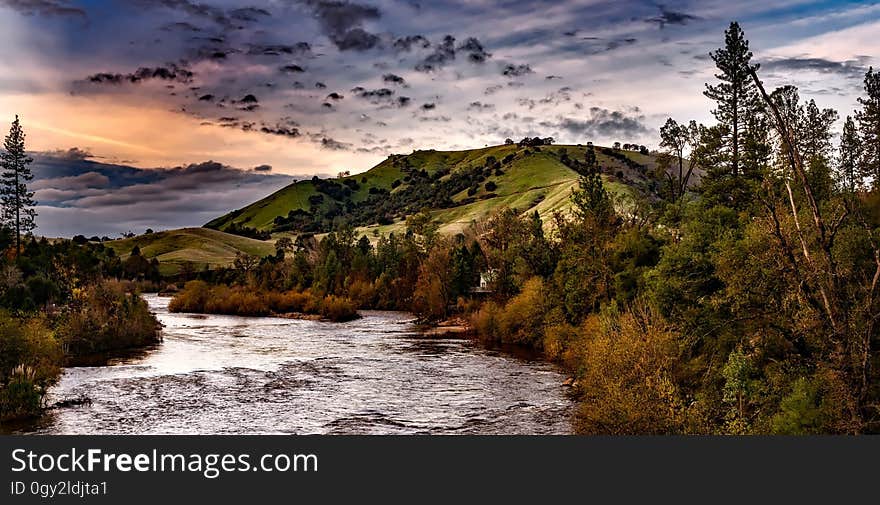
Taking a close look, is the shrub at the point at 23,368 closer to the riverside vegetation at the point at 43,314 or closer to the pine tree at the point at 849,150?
the riverside vegetation at the point at 43,314

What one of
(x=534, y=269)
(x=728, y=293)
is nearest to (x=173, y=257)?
(x=534, y=269)

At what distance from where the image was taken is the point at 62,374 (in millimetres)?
42156

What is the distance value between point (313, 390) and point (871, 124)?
6074cm

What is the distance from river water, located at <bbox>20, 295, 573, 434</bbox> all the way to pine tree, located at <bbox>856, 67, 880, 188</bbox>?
4261cm

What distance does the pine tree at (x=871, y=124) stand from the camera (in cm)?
6771

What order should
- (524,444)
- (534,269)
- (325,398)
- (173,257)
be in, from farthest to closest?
(173,257)
(534,269)
(325,398)
(524,444)

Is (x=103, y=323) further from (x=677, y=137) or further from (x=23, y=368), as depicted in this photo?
(x=677, y=137)

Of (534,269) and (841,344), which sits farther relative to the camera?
(534,269)

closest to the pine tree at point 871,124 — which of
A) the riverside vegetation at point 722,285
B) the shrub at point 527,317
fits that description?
the riverside vegetation at point 722,285

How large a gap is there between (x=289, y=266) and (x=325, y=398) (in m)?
86.8

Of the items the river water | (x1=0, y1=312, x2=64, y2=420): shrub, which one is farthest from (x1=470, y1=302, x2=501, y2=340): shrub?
(x1=0, y1=312, x2=64, y2=420): shrub

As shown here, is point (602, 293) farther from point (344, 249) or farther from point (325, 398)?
point (344, 249)

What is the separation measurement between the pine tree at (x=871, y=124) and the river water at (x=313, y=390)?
42613mm

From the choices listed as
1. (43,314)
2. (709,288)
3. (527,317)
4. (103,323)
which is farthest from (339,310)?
(709,288)
